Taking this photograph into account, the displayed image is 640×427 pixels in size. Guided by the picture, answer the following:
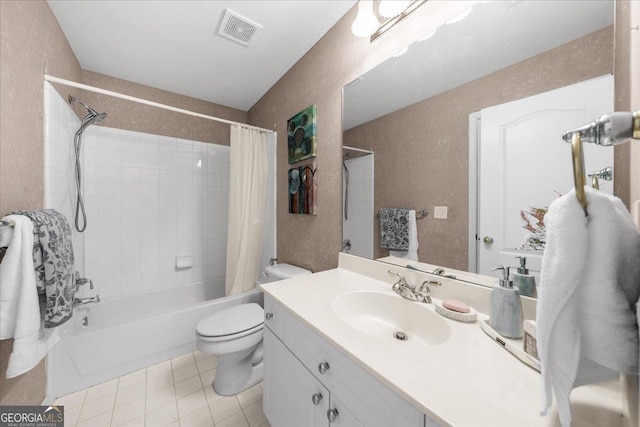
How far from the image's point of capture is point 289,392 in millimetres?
938

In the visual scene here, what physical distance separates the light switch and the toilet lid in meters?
1.22

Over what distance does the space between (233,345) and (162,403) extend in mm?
523

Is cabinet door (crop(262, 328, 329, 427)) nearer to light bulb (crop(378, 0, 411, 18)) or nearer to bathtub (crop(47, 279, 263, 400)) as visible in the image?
bathtub (crop(47, 279, 263, 400))

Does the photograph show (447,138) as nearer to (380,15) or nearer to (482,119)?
(482,119)

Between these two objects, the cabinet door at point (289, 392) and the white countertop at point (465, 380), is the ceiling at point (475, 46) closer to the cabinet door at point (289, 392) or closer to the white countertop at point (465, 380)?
the white countertop at point (465, 380)

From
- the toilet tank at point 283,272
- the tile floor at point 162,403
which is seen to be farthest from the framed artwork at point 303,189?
the tile floor at point 162,403

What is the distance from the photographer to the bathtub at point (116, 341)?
1396 millimetres

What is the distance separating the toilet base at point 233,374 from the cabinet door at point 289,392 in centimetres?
42

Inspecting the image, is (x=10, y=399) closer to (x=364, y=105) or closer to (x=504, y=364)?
(x=504, y=364)

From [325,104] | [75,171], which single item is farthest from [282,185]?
[75,171]

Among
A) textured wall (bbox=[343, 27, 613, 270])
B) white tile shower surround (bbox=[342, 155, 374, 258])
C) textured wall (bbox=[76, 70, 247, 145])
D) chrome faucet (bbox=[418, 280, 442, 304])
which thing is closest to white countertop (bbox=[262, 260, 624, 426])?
chrome faucet (bbox=[418, 280, 442, 304])

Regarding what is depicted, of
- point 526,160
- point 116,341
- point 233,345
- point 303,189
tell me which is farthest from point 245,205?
point 526,160

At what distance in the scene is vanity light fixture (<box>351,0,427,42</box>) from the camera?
3.58 ft

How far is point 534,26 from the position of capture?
0.77m
